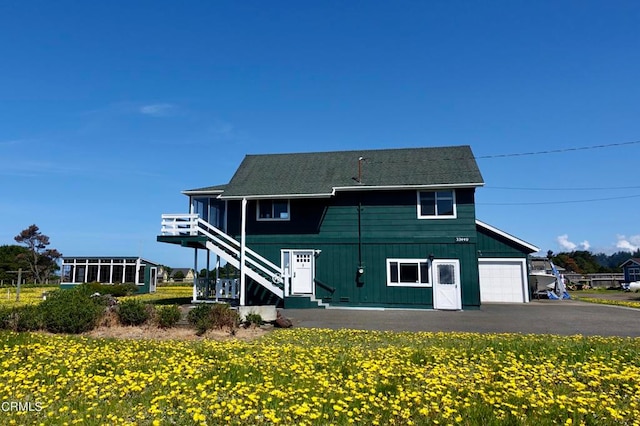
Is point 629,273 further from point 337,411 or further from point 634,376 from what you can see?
point 337,411

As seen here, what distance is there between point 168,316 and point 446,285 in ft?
40.0

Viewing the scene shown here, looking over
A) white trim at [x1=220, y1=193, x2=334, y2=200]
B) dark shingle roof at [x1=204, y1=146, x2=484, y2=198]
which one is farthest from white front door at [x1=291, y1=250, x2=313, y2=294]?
dark shingle roof at [x1=204, y1=146, x2=484, y2=198]

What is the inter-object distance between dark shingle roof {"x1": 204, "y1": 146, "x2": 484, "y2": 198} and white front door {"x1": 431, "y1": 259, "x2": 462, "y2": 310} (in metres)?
3.69

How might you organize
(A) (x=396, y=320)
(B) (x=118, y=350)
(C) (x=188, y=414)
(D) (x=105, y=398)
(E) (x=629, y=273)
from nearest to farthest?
(C) (x=188, y=414) < (D) (x=105, y=398) < (B) (x=118, y=350) < (A) (x=396, y=320) < (E) (x=629, y=273)

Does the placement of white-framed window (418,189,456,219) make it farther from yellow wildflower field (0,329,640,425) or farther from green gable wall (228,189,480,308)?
yellow wildflower field (0,329,640,425)

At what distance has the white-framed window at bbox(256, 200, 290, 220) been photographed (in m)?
20.5

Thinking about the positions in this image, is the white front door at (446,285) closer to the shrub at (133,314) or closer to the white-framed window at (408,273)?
the white-framed window at (408,273)

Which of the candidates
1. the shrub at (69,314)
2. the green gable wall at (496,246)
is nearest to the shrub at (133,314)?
the shrub at (69,314)

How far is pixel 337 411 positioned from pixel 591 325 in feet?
39.9

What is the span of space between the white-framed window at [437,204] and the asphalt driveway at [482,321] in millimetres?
4461

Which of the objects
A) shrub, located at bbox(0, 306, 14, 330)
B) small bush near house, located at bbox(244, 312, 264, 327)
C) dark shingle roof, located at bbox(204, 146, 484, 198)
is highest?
dark shingle roof, located at bbox(204, 146, 484, 198)

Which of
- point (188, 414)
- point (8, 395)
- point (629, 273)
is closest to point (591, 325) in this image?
point (188, 414)

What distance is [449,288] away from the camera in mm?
18391

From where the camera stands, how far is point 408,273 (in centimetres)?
1908
